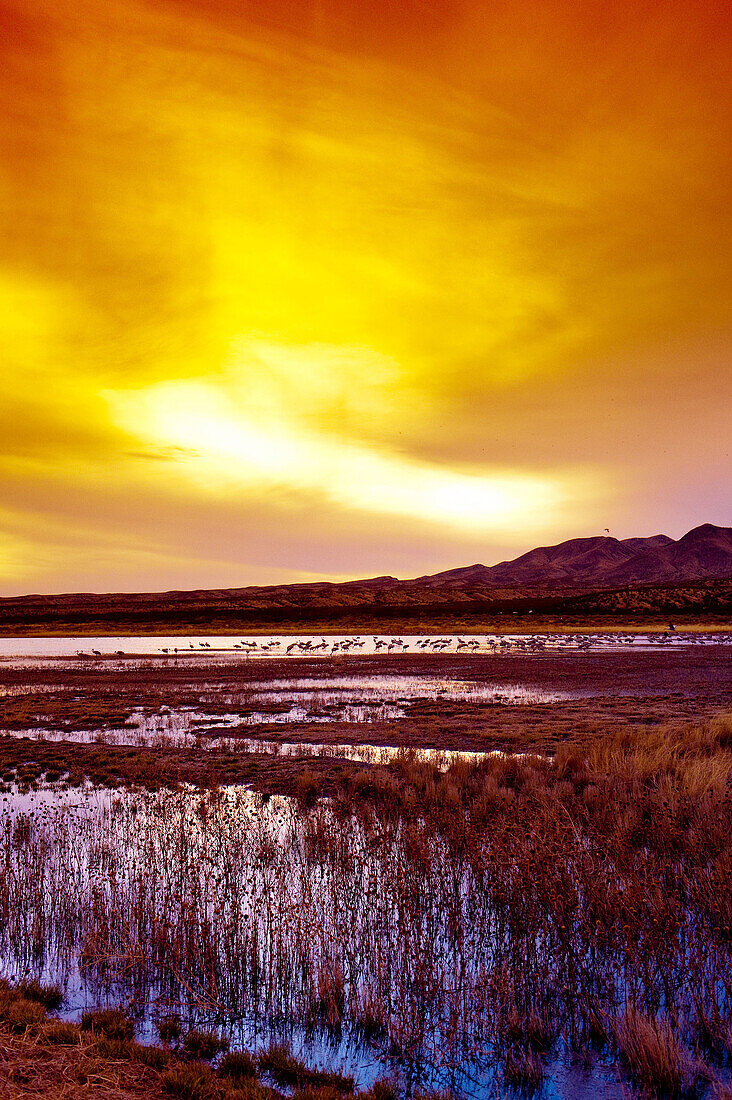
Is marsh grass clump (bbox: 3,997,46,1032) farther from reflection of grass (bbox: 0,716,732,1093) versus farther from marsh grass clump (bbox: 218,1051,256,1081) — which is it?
marsh grass clump (bbox: 218,1051,256,1081)

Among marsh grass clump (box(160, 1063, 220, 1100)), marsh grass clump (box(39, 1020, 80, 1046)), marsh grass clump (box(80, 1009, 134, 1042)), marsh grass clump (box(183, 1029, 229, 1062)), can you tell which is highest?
marsh grass clump (box(39, 1020, 80, 1046))

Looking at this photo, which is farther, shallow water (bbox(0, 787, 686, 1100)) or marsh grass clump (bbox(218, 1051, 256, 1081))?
shallow water (bbox(0, 787, 686, 1100))

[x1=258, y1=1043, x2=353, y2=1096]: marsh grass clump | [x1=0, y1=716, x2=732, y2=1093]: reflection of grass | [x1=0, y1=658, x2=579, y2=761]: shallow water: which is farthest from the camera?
[x1=0, y1=658, x2=579, y2=761]: shallow water

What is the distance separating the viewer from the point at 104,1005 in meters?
6.28

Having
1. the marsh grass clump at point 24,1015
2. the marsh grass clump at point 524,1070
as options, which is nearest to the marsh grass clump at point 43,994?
the marsh grass clump at point 24,1015

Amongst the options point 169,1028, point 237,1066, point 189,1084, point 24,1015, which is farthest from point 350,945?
point 24,1015

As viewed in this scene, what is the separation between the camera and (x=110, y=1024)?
19.0 feet

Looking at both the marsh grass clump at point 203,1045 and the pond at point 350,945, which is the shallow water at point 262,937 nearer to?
the pond at point 350,945

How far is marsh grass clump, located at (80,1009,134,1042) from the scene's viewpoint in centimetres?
567

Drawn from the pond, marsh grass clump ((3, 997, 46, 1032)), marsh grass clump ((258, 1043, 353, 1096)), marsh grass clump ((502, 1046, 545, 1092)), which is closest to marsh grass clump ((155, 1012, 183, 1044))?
the pond

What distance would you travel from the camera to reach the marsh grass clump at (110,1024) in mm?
5672

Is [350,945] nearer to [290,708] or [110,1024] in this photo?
[110,1024]

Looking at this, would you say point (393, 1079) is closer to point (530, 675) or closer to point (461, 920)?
point (461, 920)

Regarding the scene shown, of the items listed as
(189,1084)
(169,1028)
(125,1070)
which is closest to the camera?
(189,1084)
